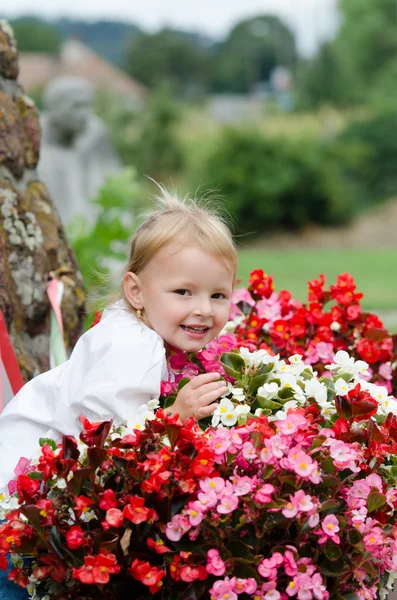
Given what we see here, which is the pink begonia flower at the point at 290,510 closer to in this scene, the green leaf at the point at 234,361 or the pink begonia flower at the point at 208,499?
the pink begonia flower at the point at 208,499

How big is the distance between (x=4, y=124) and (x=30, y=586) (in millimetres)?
1934

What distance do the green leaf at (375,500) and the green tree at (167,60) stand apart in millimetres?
78392

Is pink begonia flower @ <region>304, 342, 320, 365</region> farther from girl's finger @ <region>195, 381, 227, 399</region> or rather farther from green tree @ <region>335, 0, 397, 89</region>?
green tree @ <region>335, 0, 397, 89</region>

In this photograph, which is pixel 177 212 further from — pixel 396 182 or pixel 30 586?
pixel 396 182

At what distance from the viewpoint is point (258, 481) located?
176 centimetres

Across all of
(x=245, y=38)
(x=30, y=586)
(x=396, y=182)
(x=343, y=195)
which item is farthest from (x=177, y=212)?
(x=245, y=38)

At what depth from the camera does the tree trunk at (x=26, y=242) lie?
10.4 feet

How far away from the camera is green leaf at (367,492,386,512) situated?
182 cm

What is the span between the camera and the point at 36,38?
83.2 metres

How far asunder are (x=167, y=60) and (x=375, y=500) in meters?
82.9

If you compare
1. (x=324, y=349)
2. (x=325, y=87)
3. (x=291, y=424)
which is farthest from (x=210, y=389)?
(x=325, y=87)

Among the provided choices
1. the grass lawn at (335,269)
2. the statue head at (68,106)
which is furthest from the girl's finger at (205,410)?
the statue head at (68,106)

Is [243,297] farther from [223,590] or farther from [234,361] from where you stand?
[223,590]

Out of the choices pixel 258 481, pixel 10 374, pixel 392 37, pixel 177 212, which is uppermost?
pixel 177 212
